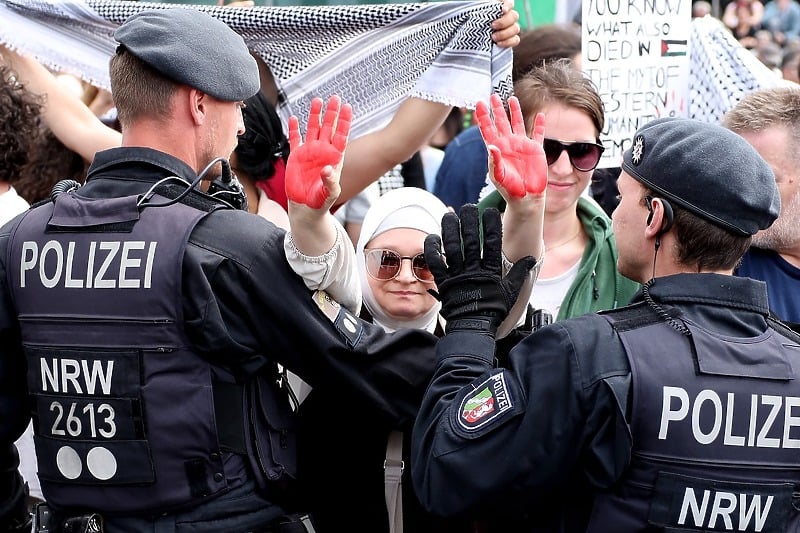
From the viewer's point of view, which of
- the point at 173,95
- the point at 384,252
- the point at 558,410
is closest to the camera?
the point at 558,410

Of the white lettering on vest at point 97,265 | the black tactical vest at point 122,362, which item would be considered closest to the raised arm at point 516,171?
the black tactical vest at point 122,362

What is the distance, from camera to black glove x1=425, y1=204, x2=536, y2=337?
8.00 ft

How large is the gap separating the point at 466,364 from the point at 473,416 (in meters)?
0.17

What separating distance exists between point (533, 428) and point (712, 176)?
734 mm

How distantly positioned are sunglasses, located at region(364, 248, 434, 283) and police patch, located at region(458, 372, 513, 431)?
924mm

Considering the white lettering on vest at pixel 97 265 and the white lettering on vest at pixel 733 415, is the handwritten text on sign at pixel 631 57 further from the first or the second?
the white lettering on vest at pixel 97 265

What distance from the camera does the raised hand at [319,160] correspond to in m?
2.34

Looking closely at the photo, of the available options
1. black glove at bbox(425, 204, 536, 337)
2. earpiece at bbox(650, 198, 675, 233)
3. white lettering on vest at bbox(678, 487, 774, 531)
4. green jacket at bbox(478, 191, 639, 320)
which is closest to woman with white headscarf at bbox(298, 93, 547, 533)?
black glove at bbox(425, 204, 536, 337)

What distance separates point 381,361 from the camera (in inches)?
99.3

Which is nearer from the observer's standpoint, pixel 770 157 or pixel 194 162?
pixel 194 162

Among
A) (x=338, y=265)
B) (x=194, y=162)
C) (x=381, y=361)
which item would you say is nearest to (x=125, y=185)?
(x=194, y=162)

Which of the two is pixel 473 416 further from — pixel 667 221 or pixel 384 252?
pixel 384 252

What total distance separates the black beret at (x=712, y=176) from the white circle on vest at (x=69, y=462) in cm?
156

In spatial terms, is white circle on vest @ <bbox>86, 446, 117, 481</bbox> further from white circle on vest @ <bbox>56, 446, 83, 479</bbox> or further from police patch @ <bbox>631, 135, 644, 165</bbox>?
police patch @ <bbox>631, 135, 644, 165</bbox>
